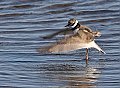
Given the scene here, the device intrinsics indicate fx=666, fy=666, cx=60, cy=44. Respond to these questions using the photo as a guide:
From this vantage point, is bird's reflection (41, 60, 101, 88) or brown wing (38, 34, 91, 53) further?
brown wing (38, 34, 91, 53)

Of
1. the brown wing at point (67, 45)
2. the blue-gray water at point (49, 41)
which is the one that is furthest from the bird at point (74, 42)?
the blue-gray water at point (49, 41)

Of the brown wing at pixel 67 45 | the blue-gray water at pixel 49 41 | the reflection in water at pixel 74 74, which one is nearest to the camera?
the reflection in water at pixel 74 74

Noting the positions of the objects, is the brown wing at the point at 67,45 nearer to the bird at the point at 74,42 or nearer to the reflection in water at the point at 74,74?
the bird at the point at 74,42

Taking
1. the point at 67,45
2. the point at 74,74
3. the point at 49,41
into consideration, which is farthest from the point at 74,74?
the point at 49,41

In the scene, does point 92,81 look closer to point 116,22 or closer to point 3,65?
point 3,65

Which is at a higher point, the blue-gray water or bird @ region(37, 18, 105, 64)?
bird @ region(37, 18, 105, 64)

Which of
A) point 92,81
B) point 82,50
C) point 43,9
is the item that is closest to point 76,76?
point 92,81

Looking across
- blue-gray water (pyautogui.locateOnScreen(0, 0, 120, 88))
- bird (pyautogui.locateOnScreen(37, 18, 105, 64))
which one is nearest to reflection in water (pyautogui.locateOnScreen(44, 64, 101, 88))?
blue-gray water (pyautogui.locateOnScreen(0, 0, 120, 88))

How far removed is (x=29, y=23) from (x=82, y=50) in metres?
2.62

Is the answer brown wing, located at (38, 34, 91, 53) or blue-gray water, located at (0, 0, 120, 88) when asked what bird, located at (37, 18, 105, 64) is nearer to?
brown wing, located at (38, 34, 91, 53)

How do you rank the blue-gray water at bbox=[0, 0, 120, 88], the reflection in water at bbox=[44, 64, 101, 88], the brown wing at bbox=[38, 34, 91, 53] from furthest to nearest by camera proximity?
the brown wing at bbox=[38, 34, 91, 53]
the blue-gray water at bbox=[0, 0, 120, 88]
the reflection in water at bbox=[44, 64, 101, 88]

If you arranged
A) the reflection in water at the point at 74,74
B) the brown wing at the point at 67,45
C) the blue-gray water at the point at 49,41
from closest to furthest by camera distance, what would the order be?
1. the reflection in water at the point at 74,74
2. the blue-gray water at the point at 49,41
3. the brown wing at the point at 67,45

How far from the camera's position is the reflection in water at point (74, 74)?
31.3 ft

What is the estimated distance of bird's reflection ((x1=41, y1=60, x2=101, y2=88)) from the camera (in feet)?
31.4
